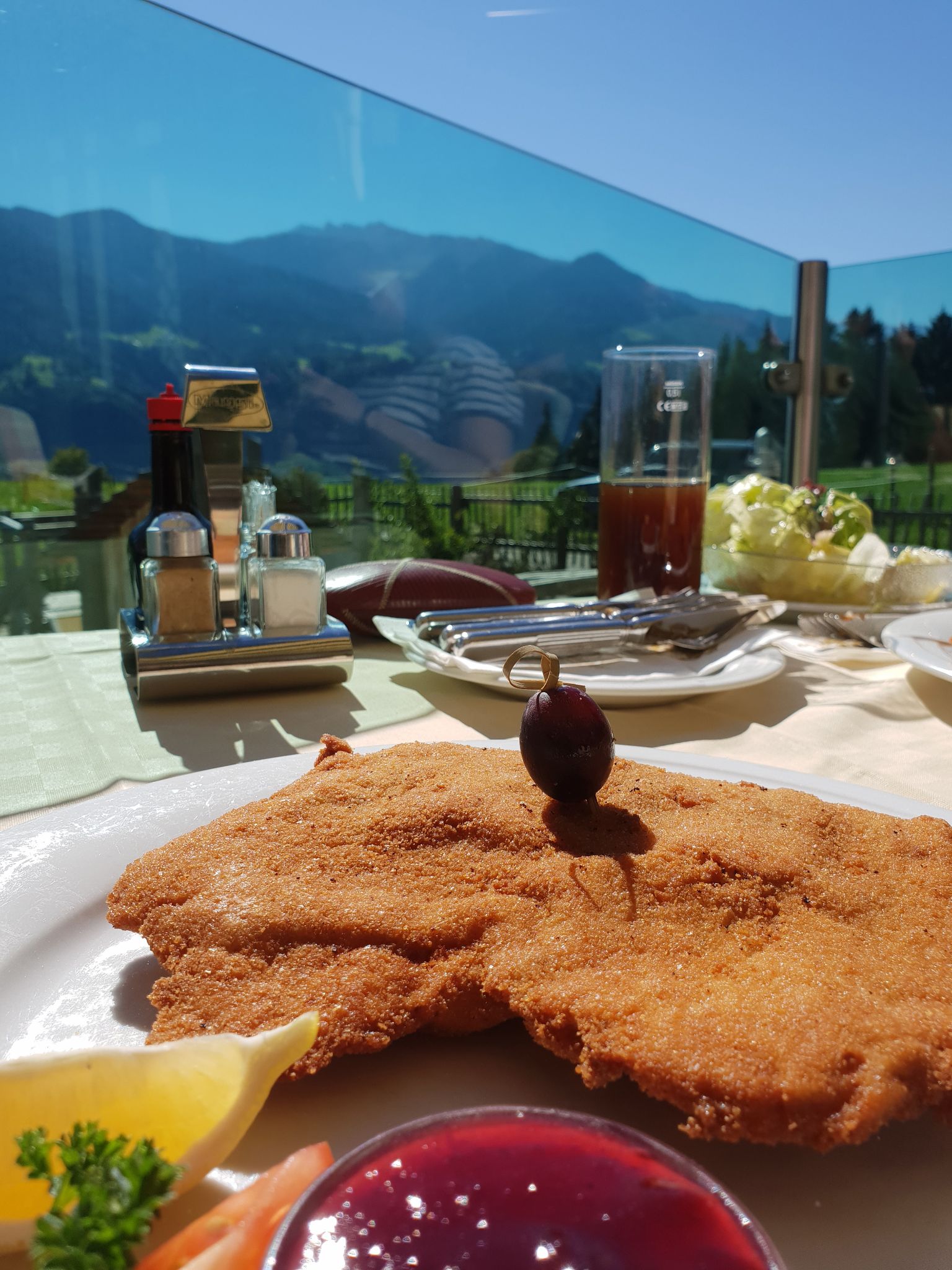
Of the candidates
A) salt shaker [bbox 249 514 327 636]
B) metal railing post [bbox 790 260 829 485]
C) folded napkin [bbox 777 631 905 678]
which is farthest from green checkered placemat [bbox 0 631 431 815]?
metal railing post [bbox 790 260 829 485]

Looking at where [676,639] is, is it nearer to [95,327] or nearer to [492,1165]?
[492,1165]

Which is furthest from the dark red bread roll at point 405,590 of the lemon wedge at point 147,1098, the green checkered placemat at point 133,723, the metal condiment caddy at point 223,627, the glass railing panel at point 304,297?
the lemon wedge at point 147,1098

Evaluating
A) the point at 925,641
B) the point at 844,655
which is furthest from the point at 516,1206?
the point at 844,655

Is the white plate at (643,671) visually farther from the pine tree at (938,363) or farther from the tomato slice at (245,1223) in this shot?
the pine tree at (938,363)

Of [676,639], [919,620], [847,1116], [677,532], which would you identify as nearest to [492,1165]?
[847,1116]

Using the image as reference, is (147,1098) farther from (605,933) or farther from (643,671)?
(643,671)

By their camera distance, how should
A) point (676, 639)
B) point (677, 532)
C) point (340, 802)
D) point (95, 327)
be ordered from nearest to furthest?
1. point (340, 802)
2. point (676, 639)
3. point (677, 532)
4. point (95, 327)
